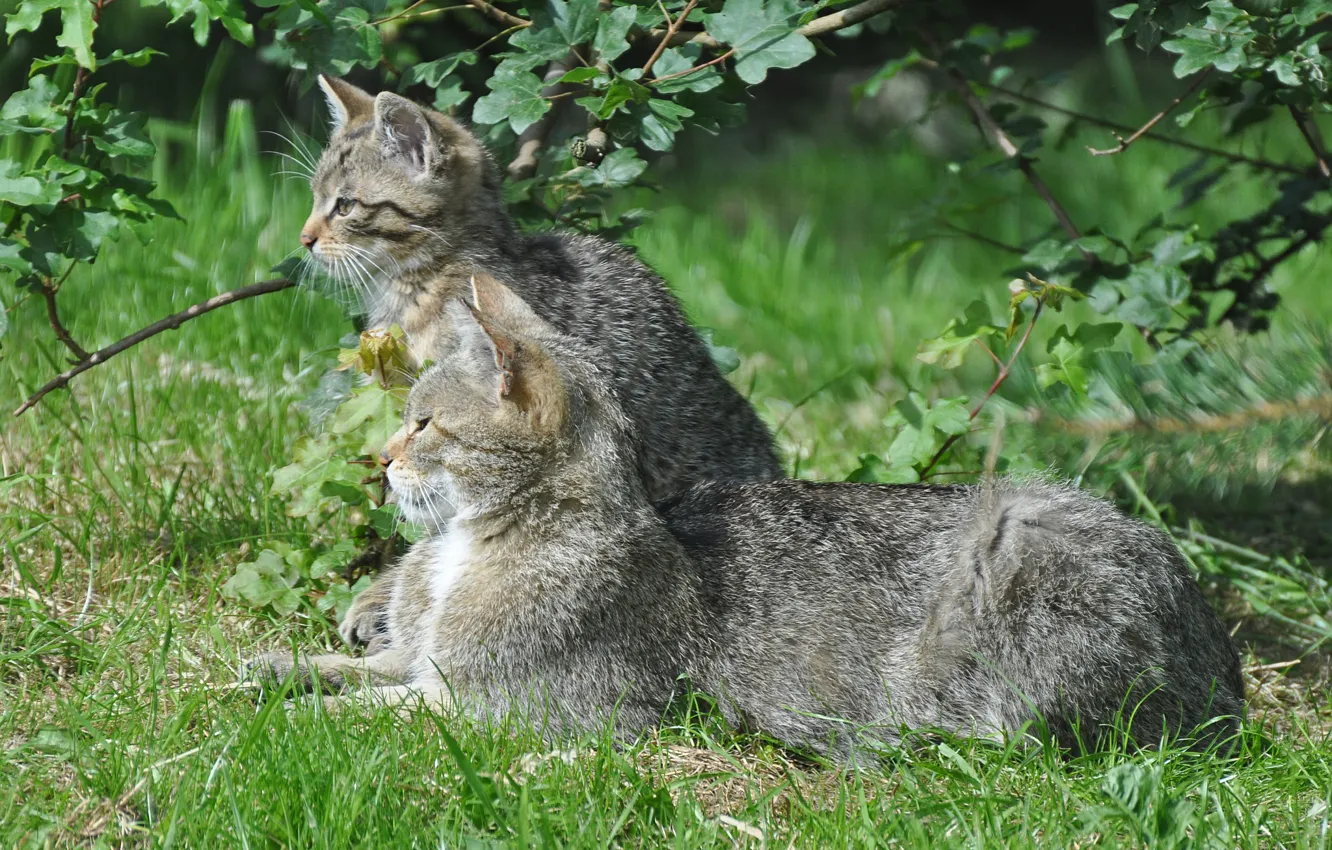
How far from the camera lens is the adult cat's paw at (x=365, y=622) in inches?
134

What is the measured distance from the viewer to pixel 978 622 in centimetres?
311

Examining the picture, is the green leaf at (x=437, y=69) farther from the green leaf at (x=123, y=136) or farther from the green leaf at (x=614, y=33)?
the green leaf at (x=123, y=136)

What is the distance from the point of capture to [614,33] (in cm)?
340

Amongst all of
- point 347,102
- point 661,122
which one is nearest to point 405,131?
point 347,102

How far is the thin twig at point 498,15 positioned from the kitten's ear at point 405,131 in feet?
1.18

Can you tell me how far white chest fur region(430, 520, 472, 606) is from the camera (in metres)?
3.16

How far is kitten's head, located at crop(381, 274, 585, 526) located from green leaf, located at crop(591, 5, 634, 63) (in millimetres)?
710

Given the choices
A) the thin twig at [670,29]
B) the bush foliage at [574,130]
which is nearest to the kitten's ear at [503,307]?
the bush foliage at [574,130]

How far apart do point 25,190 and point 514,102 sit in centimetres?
114

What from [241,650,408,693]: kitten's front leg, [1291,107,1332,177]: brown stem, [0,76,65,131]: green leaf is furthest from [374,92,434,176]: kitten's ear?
[1291,107,1332,177]: brown stem

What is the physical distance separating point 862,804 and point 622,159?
5.92 feet

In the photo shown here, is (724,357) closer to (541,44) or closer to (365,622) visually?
(541,44)

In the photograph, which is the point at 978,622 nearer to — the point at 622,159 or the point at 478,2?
the point at 622,159

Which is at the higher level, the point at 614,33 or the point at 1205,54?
the point at 614,33
